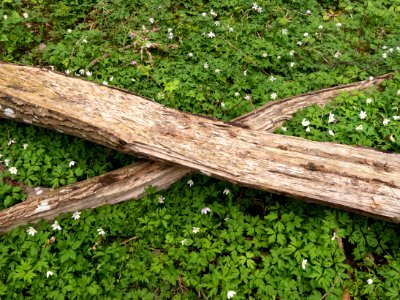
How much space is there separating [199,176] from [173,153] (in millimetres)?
644

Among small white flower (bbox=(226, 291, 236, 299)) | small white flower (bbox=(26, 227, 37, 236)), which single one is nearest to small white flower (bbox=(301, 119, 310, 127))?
small white flower (bbox=(226, 291, 236, 299))

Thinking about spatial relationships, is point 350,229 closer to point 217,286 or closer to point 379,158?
point 379,158

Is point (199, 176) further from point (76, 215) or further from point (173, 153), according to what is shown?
point (76, 215)

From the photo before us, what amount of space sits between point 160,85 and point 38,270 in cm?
309

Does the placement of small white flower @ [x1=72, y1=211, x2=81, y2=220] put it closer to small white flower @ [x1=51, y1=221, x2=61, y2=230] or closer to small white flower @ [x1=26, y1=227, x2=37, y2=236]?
small white flower @ [x1=51, y1=221, x2=61, y2=230]

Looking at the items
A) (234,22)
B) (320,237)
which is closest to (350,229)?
(320,237)

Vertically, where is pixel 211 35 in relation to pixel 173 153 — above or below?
above

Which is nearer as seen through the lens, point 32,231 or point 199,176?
point 32,231

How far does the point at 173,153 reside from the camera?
13.3 feet

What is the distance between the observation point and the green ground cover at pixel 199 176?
3.75m

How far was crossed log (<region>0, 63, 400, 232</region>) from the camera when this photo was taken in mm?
3781

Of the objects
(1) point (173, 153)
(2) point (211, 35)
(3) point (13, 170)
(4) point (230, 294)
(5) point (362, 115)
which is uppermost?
(2) point (211, 35)

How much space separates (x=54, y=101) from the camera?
4.40 m

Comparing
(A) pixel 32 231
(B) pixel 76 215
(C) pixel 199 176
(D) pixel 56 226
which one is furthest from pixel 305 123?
(A) pixel 32 231
